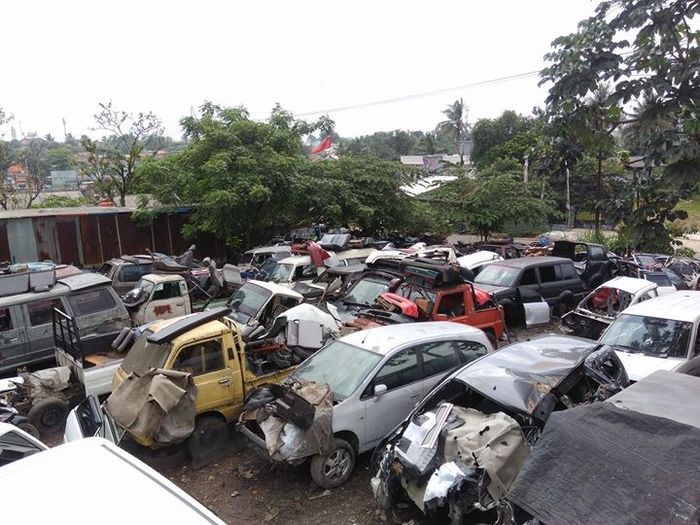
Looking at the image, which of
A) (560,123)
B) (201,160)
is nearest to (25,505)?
(560,123)

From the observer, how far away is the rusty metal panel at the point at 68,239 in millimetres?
18609

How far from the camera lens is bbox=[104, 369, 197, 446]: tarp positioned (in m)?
5.86

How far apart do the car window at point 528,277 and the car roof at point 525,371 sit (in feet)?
18.7

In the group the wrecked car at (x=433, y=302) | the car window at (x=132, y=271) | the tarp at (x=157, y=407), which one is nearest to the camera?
the tarp at (x=157, y=407)

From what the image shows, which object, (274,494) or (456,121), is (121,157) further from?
(456,121)

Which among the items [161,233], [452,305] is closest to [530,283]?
[452,305]

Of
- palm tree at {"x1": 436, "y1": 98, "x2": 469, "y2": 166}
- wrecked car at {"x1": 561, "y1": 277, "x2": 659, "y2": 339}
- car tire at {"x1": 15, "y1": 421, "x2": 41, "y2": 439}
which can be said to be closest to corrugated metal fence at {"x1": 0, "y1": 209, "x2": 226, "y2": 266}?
car tire at {"x1": 15, "y1": 421, "x2": 41, "y2": 439}

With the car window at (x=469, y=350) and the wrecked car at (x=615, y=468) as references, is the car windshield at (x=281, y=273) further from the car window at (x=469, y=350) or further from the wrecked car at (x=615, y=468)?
the wrecked car at (x=615, y=468)

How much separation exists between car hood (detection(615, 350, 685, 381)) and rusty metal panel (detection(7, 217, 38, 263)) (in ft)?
60.4

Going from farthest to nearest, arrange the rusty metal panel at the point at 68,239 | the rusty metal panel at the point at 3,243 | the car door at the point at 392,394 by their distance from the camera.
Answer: the rusty metal panel at the point at 68,239
the rusty metal panel at the point at 3,243
the car door at the point at 392,394

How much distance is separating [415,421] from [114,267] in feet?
33.9

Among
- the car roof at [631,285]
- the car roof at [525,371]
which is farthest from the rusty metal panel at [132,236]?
the car roof at [525,371]

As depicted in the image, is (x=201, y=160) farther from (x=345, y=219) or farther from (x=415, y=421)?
(x=415, y=421)

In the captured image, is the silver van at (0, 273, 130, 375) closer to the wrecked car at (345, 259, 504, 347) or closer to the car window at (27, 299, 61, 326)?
the car window at (27, 299, 61, 326)
